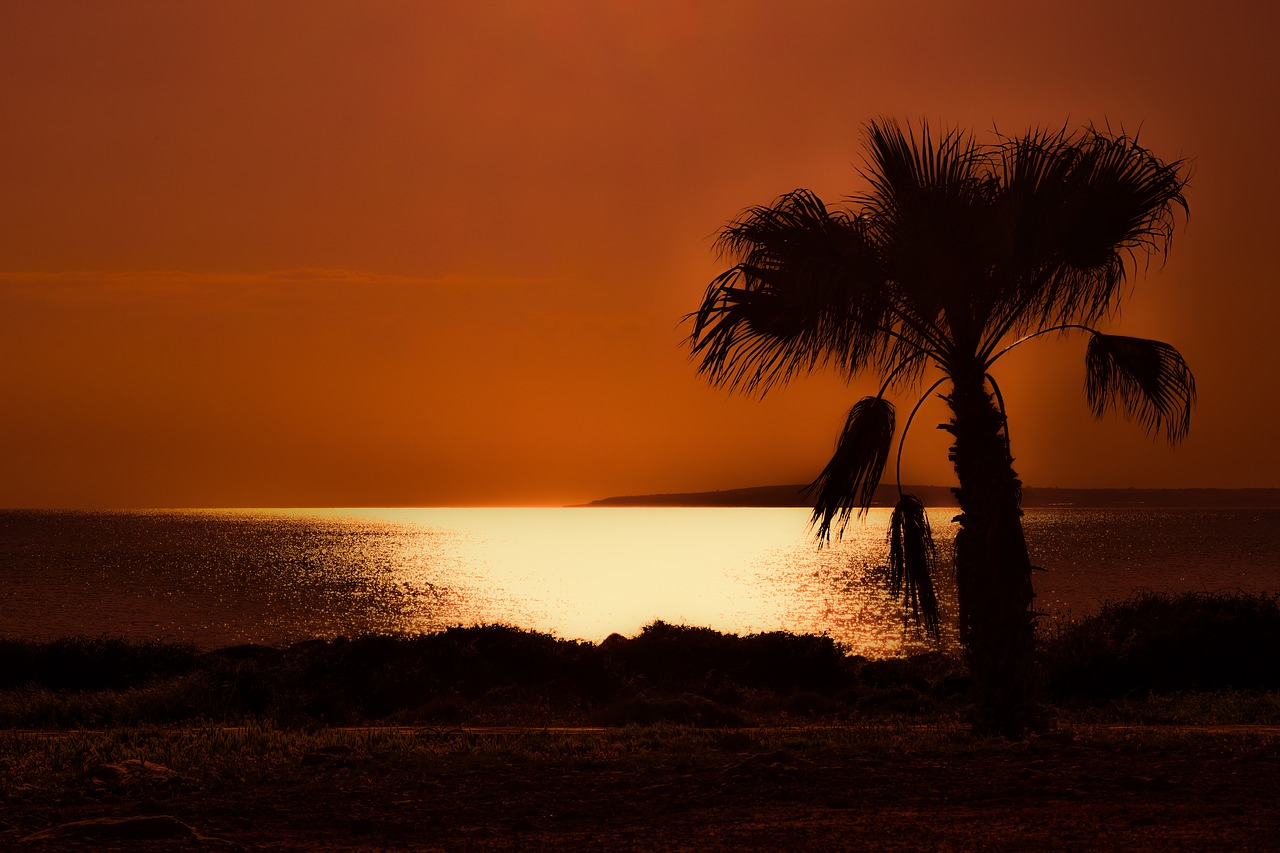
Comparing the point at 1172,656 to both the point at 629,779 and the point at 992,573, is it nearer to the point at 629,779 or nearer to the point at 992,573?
the point at 992,573

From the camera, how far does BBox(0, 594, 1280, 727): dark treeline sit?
20.4 metres

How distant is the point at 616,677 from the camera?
25.9 meters

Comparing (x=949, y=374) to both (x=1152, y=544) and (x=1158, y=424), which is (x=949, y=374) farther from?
(x=1152, y=544)

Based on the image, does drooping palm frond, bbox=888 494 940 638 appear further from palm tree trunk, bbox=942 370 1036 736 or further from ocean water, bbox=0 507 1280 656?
ocean water, bbox=0 507 1280 656

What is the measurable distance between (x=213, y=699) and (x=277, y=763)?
10374mm

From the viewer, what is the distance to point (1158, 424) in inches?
479

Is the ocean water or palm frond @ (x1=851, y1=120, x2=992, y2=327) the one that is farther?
the ocean water

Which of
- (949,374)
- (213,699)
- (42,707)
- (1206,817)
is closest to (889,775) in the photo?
(1206,817)

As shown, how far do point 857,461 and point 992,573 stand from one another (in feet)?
6.35

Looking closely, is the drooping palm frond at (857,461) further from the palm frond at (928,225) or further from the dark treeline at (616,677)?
the dark treeline at (616,677)

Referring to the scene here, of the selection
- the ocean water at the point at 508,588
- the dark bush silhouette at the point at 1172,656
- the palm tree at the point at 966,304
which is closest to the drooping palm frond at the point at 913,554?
the palm tree at the point at 966,304

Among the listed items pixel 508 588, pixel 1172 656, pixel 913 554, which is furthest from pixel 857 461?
pixel 508 588

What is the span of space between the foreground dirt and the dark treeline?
7.85m

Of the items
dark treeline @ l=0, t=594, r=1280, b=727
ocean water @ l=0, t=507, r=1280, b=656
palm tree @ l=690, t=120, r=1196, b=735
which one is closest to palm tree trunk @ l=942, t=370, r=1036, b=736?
palm tree @ l=690, t=120, r=1196, b=735
